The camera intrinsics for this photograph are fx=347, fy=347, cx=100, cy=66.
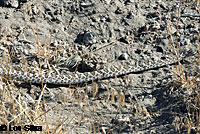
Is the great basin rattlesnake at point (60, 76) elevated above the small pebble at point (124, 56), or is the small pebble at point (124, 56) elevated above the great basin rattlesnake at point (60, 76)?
the small pebble at point (124, 56)

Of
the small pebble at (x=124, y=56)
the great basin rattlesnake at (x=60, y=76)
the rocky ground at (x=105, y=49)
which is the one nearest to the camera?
the rocky ground at (x=105, y=49)

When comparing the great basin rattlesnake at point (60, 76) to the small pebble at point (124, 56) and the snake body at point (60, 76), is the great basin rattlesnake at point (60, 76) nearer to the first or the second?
the snake body at point (60, 76)

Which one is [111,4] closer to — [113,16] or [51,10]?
[113,16]

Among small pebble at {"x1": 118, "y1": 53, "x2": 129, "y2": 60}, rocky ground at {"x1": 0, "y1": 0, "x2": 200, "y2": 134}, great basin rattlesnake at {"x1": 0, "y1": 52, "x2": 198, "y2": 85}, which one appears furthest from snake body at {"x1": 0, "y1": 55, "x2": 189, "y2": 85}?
small pebble at {"x1": 118, "y1": 53, "x2": 129, "y2": 60}

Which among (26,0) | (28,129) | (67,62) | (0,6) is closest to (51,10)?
(26,0)

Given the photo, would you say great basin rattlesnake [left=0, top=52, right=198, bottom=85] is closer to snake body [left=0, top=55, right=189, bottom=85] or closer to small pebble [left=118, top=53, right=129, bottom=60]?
snake body [left=0, top=55, right=189, bottom=85]

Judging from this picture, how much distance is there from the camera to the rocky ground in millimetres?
5973

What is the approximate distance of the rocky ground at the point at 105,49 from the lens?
597 cm

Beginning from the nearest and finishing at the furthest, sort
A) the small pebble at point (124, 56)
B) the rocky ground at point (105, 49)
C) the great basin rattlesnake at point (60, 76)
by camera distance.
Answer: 1. the rocky ground at point (105, 49)
2. the great basin rattlesnake at point (60, 76)
3. the small pebble at point (124, 56)

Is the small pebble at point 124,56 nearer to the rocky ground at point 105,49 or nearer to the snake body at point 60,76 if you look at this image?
the rocky ground at point 105,49

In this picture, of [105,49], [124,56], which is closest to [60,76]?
[105,49]

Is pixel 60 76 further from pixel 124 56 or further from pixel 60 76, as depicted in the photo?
pixel 124 56

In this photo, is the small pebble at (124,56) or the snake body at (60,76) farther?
the small pebble at (124,56)

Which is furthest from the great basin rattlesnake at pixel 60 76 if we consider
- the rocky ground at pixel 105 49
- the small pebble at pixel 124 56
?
the small pebble at pixel 124 56
